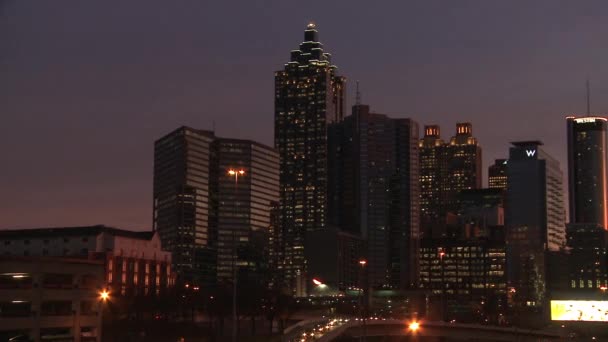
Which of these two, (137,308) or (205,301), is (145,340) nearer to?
(137,308)

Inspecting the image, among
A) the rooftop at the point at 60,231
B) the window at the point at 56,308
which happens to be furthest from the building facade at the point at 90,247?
→ the window at the point at 56,308

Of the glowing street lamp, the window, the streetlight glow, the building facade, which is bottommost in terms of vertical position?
the glowing street lamp

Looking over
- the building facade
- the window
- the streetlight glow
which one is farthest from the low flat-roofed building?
A: the building facade

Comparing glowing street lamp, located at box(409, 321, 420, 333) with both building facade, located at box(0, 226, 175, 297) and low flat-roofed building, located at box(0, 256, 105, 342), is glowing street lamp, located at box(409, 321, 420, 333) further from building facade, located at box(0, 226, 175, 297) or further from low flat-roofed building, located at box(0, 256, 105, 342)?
low flat-roofed building, located at box(0, 256, 105, 342)

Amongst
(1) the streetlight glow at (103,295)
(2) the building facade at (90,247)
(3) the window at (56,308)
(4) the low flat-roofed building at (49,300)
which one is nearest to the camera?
(4) the low flat-roofed building at (49,300)

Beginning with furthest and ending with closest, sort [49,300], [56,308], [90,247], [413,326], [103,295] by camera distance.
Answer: [90,247]
[413,326]
[103,295]
[56,308]
[49,300]

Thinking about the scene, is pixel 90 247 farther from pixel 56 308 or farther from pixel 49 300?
pixel 49 300

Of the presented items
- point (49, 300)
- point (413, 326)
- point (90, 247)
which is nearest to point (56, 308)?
point (49, 300)

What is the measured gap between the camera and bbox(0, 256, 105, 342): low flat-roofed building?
307 feet

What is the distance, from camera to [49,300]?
97.9m

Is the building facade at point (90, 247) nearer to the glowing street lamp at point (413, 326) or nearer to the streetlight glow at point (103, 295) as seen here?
the glowing street lamp at point (413, 326)

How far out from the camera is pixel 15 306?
9475cm

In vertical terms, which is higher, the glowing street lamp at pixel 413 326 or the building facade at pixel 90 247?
the building facade at pixel 90 247

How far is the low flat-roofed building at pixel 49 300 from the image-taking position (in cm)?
9350
